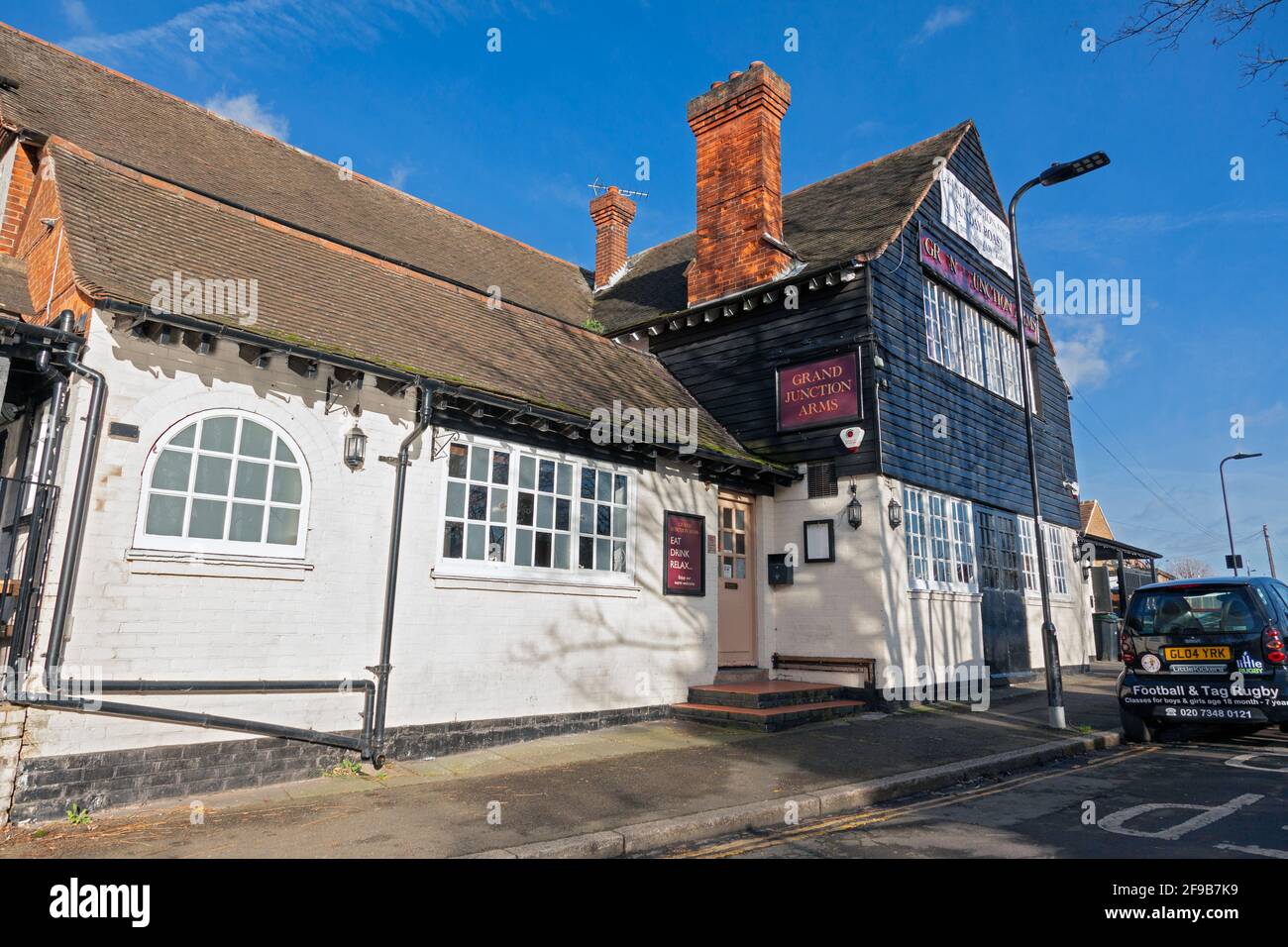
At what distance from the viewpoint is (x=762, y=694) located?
10.3 meters

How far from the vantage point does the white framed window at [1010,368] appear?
16250 mm

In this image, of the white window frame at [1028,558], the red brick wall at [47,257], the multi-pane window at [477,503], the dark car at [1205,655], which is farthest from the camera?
the white window frame at [1028,558]

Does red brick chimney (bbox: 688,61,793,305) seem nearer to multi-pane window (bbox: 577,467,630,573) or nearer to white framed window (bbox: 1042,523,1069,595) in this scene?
multi-pane window (bbox: 577,467,630,573)

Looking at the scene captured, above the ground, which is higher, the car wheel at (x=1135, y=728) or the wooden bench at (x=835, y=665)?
the wooden bench at (x=835, y=665)

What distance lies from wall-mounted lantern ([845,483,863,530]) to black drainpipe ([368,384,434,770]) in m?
6.40

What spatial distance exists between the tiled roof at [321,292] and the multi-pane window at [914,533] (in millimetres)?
2758

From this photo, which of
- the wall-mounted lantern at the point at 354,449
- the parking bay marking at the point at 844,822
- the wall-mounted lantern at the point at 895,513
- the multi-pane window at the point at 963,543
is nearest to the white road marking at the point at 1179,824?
the parking bay marking at the point at 844,822

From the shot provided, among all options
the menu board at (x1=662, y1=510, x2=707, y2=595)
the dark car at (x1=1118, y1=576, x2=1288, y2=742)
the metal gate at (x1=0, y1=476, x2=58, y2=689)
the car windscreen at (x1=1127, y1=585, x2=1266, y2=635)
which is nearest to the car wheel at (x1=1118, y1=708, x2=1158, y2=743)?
the dark car at (x1=1118, y1=576, x2=1288, y2=742)

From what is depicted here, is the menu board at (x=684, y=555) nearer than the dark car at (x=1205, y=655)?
No

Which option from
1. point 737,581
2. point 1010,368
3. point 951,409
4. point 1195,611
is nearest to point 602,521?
point 737,581
